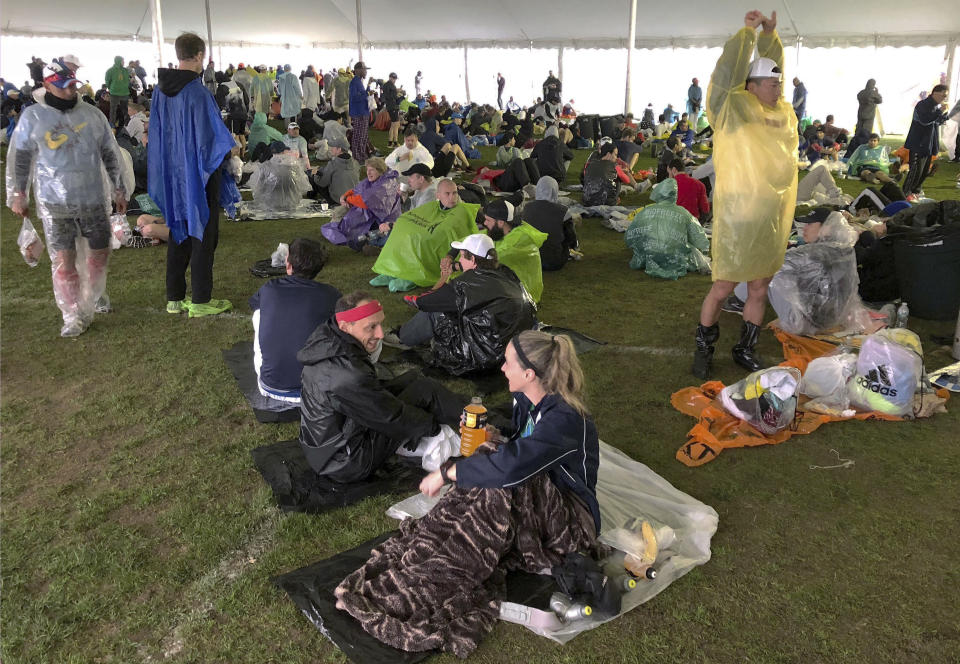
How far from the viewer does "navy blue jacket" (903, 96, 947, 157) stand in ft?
35.4

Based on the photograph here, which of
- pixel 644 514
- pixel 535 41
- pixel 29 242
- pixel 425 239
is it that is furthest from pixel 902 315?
pixel 535 41

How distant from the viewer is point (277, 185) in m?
10.2

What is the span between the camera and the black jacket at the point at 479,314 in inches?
187

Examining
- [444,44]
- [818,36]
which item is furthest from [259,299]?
[444,44]

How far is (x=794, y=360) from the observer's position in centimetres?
502

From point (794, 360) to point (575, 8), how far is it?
22.2 meters

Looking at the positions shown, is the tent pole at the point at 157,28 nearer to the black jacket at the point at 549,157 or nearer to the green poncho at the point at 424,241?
the black jacket at the point at 549,157

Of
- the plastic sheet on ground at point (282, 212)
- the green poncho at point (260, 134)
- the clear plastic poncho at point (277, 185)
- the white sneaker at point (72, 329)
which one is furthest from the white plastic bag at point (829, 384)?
the green poncho at point (260, 134)

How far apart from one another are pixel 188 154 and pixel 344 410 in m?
3.17

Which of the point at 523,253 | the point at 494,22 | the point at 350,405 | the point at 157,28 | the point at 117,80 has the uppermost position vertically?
the point at 494,22

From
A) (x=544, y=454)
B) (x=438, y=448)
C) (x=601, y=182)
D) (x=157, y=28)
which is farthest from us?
(x=157, y=28)

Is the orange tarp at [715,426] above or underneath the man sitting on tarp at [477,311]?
underneath

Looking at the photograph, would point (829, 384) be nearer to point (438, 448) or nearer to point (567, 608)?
point (438, 448)

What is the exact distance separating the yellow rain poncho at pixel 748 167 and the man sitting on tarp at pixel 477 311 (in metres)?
1.31
